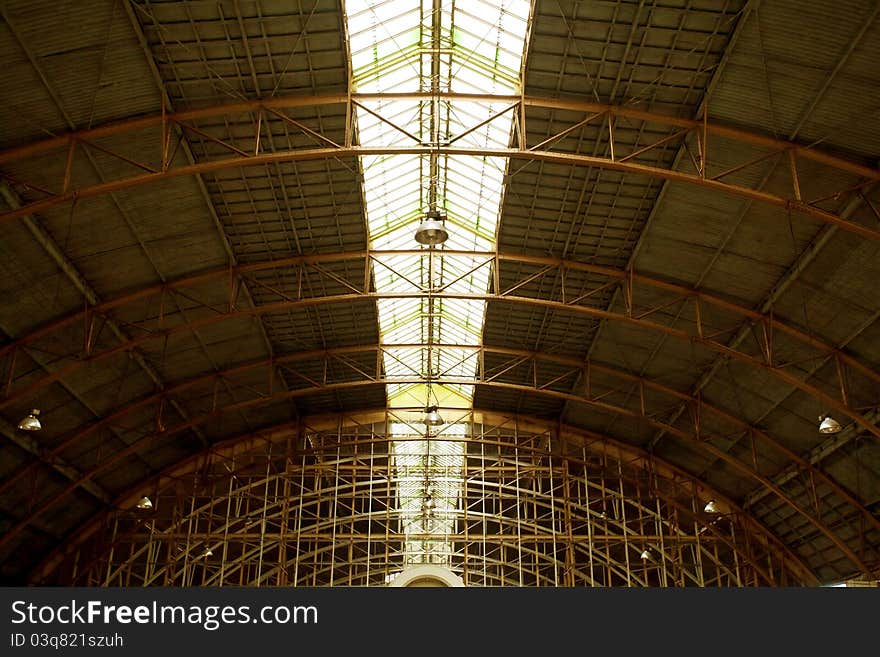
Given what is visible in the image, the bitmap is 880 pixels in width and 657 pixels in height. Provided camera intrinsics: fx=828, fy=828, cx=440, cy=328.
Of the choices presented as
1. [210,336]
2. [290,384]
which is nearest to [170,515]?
[290,384]

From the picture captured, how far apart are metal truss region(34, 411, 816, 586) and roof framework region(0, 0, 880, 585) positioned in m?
0.39

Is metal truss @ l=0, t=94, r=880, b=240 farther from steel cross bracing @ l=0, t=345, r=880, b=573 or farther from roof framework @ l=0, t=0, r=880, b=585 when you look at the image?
steel cross bracing @ l=0, t=345, r=880, b=573

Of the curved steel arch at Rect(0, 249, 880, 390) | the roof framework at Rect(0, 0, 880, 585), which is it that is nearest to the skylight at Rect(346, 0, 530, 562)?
the roof framework at Rect(0, 0, 880, 585)

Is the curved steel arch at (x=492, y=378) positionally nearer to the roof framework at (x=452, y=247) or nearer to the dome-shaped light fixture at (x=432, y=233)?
the roof framework at (x=452, y=247)

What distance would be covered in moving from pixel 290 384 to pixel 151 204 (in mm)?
16688

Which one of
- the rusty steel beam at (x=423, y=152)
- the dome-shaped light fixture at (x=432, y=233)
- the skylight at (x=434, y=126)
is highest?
the skylight at (x=434, y=126)

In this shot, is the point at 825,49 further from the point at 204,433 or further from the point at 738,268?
the point at 204,433

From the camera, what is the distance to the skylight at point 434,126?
21688 mm

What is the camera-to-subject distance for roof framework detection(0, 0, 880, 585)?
19828 mm

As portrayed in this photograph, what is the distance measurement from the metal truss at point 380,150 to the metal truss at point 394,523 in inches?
852

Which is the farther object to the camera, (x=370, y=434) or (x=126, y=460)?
(x=370, y=434)

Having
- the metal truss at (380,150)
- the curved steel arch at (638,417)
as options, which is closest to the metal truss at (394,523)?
the curved steel arch at (638,417)

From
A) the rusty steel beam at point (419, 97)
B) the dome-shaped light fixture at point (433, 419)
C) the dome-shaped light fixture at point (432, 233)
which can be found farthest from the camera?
the dome-shaped light fixture at point (433, 419)

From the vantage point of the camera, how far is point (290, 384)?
3981cm
